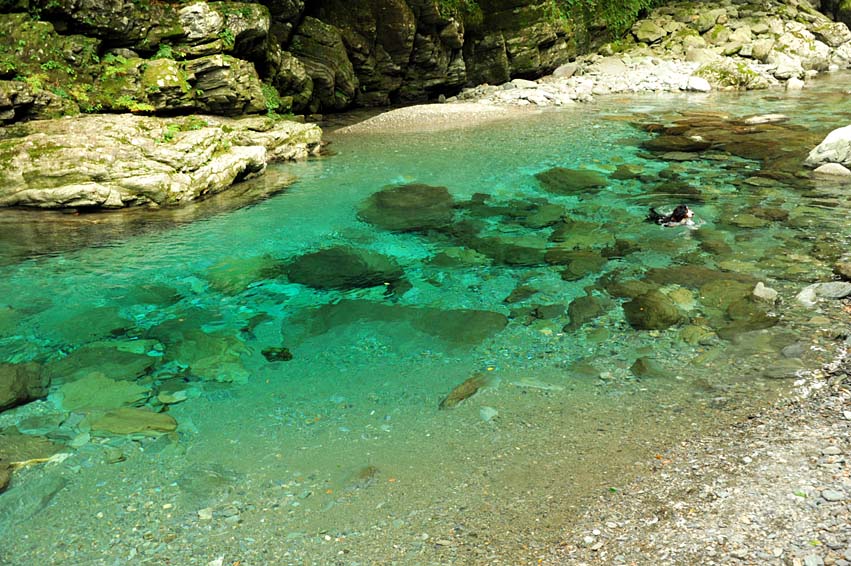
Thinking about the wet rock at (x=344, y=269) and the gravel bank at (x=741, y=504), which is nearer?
the gravel bank at (x=741, y=504)

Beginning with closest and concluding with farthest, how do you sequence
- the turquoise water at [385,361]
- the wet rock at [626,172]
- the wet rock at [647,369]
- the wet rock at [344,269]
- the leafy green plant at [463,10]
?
1. the turquoise water at [385,361]
2. the wet rock at [647,369]
3. the wet rock at [344,269]
4. the wet rock at [626,172]
5. the leafy green plant at [463,10]

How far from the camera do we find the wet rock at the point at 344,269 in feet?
26.3

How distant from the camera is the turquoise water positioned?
3977 mm

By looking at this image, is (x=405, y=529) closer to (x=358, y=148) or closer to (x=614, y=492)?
(x=614, y=492)

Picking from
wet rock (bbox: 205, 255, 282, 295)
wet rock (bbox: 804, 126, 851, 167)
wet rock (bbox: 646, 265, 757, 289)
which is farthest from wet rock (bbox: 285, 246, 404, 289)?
wet rock (bbox: 804, 126, 851, 167)

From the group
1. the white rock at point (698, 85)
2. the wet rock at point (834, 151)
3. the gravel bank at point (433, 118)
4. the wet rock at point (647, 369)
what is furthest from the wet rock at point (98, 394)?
the white rock at point (698, 85)

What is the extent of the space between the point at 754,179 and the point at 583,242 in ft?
16.2

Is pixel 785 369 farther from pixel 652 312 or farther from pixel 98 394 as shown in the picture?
pixel 98 394

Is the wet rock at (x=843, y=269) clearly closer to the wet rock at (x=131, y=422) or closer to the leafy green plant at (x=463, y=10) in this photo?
the wet rock at (x=131, y=422)

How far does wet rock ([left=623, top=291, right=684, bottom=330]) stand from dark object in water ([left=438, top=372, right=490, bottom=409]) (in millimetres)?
1833

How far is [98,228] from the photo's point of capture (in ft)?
33.9

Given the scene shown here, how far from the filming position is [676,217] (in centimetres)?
928

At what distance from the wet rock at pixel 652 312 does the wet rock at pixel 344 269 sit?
117 inches

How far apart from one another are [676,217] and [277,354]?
250 inches
